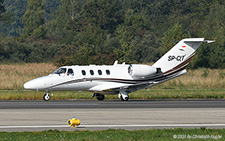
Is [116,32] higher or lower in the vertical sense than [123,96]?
higher

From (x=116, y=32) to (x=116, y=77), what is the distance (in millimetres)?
70032

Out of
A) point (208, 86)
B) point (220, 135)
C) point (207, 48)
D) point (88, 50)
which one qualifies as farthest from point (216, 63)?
point (220, 135)

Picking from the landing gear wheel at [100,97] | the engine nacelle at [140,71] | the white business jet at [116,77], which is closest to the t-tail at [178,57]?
the white business jet at [116,77]

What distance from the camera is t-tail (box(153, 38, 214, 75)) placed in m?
33.4

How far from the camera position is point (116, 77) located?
107 feet

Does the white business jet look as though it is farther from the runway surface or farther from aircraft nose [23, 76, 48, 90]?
the runway surface

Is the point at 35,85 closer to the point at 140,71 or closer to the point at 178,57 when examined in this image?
the point at 140,71

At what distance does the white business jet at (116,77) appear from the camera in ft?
103

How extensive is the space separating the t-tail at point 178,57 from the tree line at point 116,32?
21550mm

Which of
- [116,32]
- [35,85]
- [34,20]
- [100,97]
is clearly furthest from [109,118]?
[34,20]

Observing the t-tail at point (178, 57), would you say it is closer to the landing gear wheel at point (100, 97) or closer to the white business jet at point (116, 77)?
the white business jet at point (116, 77)

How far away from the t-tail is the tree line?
21.6 m

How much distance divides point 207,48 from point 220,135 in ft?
187

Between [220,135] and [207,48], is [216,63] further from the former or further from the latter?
[220,135]
